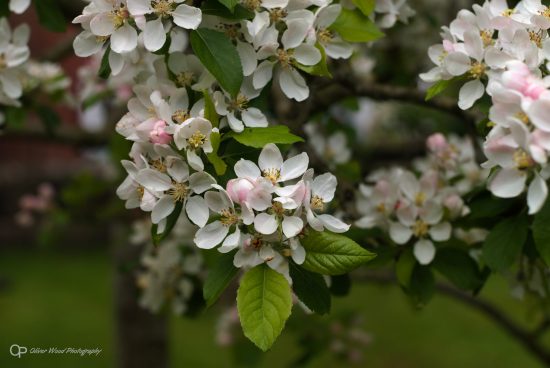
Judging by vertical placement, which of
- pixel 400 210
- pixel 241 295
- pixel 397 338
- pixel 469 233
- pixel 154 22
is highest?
pixel 154 22

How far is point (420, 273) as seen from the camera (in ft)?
4.94

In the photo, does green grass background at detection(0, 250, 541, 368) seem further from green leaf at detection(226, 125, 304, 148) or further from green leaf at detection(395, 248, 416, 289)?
green leaf at detection(226, 125, 304, 148)

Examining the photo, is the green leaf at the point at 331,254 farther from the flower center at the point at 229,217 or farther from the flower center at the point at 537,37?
the flower center at the point at 537,37

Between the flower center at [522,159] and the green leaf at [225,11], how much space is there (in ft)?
1.66

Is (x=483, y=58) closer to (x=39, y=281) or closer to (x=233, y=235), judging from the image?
(x=233, y=235)

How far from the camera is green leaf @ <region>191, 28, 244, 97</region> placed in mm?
1176

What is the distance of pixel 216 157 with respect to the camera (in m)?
1.13

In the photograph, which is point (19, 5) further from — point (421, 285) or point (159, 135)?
point (421, 285)

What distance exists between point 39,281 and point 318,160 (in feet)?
20.9

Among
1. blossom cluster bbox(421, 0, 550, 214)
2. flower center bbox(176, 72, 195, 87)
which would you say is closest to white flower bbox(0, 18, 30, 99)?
flower center bbox(176, 72, 195, 87)

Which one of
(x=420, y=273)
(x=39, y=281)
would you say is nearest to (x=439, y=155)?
(x=420, y=273)

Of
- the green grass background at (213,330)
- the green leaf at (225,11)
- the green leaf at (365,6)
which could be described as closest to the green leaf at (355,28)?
the green leaf at (365,6)

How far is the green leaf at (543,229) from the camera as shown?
111cm

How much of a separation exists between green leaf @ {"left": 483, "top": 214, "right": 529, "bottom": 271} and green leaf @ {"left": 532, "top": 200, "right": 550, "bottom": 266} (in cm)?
13
